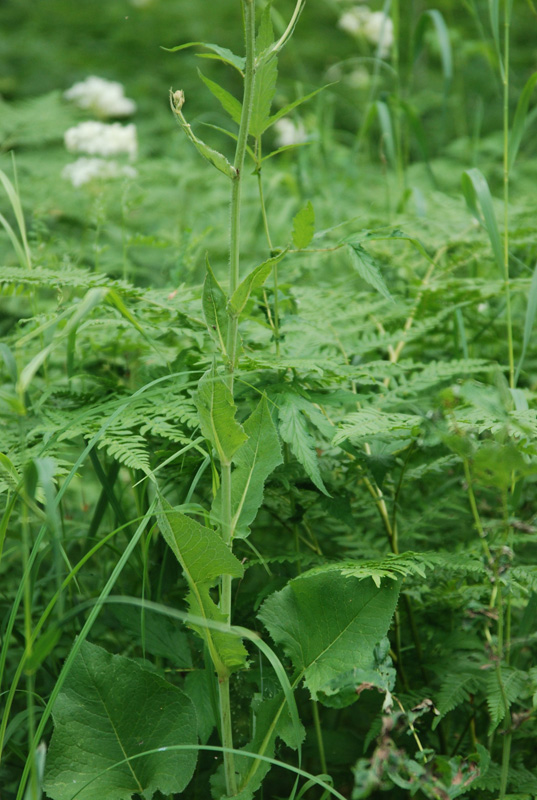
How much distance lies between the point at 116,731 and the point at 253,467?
46 cm

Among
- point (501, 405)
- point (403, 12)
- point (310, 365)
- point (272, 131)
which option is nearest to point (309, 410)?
point (310, 365)

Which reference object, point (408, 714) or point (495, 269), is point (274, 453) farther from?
point (495, 269)

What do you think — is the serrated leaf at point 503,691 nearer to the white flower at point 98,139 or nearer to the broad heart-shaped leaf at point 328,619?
the broad heart-shaped leaf at point 328,619

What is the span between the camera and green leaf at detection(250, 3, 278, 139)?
1.00 meters

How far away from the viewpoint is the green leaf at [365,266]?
1.07 metres

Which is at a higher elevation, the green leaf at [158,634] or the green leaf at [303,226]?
the green leaf at [303,226]

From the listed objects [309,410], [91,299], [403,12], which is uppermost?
[403,12]

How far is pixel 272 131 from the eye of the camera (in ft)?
14.7

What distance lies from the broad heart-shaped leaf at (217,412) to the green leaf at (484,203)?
0.68 meters

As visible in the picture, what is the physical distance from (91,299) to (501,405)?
0.62m

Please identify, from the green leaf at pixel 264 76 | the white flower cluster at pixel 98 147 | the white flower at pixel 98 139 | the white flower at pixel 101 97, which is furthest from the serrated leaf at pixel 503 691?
the white flower at pixel 101 97

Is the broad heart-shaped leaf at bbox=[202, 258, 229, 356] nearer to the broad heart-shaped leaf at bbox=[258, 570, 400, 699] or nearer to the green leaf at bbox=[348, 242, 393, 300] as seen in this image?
the green leaf at bbox=[348, 242, 393, 300]

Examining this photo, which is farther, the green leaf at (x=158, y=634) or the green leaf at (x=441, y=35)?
the green leaf at (x=441, y=35)

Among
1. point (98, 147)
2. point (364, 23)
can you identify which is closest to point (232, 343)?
point (98, 147)
